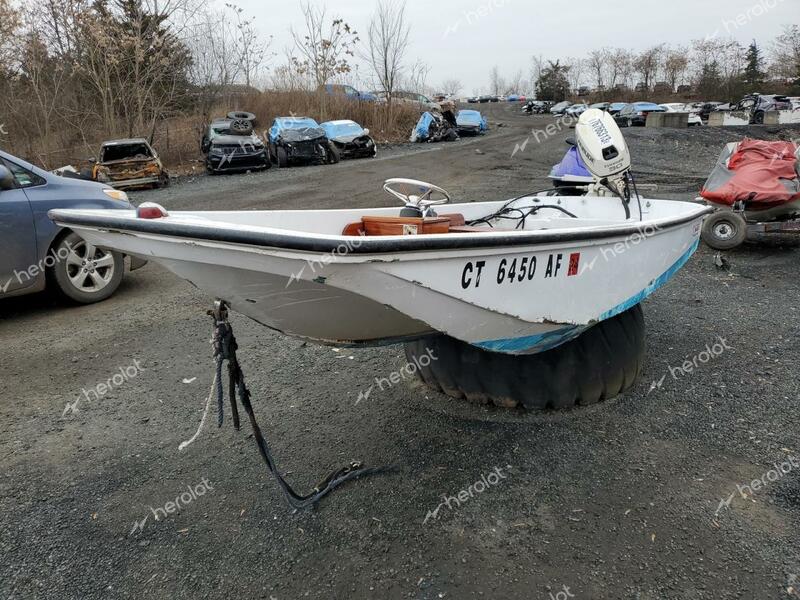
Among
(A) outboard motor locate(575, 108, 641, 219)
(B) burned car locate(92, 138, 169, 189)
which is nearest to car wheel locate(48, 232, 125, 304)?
(A) outboard motor locate(575, 108, 641, 219)

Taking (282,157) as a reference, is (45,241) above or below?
below

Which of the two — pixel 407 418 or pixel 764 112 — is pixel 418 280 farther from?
pixel 764 112

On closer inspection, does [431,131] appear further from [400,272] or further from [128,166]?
[400,272]

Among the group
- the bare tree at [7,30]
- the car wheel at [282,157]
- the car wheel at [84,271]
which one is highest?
the bare tree at [7,30]

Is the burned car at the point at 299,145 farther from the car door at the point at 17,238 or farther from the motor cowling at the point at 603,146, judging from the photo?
the motor cowling at the point at 603,146

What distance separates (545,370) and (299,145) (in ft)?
51.0

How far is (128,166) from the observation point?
553 inches

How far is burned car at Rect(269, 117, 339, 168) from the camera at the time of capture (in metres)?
17.4

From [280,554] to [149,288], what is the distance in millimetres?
4538

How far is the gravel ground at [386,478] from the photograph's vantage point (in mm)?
2203

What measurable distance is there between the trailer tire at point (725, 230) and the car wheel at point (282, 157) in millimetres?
13330

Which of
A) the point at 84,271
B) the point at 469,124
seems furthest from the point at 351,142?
the point at 84,271

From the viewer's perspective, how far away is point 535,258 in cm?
256

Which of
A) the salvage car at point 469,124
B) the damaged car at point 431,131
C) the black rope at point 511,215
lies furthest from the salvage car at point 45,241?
the salvage car at point 469,124
